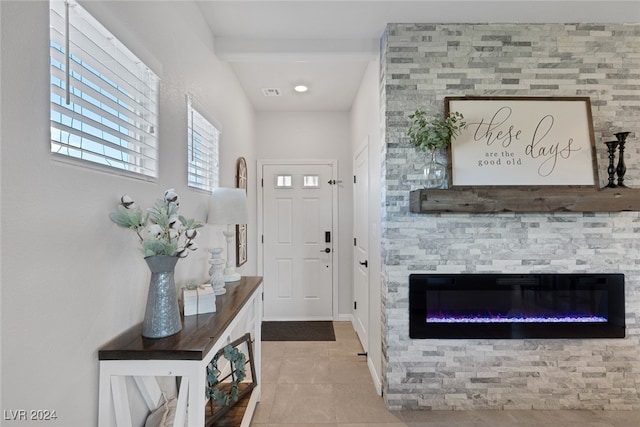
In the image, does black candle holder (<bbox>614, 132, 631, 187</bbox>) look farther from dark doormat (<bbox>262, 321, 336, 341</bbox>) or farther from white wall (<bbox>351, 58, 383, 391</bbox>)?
dark doormat (<bbox>262, 321, 336, 341</bbox>)

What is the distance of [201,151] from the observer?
7.02 ft

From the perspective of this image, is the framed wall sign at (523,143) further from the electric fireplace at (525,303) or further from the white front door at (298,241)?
the white front door at (298,241)

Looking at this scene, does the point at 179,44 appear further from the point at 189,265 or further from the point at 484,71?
the point at 484,71

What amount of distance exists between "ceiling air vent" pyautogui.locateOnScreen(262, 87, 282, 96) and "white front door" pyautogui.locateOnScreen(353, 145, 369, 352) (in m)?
1.09

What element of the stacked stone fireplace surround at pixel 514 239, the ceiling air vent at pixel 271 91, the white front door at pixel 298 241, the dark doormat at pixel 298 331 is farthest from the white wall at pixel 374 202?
the white front door at pixel 298 241

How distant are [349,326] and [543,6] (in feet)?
11.2

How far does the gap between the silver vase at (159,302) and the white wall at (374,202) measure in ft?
5.26

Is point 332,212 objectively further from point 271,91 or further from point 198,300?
point 198,300

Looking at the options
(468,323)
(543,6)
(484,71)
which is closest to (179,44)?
(484,71)

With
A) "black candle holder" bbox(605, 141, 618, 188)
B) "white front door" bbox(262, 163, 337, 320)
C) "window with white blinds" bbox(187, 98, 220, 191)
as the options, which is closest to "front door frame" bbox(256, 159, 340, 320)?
"white front door" bbox(262, 163, 337, 320)

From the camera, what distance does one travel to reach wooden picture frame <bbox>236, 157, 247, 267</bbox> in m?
2.92

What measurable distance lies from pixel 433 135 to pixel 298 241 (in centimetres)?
233

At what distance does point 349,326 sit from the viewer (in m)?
3.76

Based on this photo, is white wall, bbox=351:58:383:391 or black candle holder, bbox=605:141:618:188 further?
white wall, bbox=351:58:383:391
